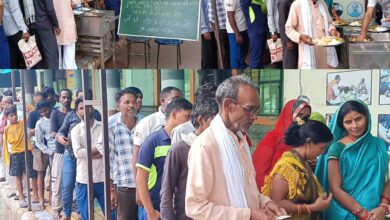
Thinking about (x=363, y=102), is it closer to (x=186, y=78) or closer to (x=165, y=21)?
(x=186, y=78)

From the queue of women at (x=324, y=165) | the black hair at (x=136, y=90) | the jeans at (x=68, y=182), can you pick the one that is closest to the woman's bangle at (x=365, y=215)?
the queue of women at (x=324, y=165)

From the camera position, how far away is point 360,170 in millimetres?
2783

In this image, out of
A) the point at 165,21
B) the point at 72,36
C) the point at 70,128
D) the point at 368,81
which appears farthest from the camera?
the point at 72,36

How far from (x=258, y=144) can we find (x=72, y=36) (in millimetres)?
3678

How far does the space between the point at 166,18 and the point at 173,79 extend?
260 centimetres

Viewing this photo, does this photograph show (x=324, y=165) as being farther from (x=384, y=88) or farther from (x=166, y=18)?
(x=166, y=18)

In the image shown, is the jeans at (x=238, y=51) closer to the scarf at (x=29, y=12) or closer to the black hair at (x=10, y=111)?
the scarf at (x=29, y=12)

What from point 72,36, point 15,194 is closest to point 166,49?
point 72,36

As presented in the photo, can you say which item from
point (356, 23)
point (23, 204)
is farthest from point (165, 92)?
point (356, 23)

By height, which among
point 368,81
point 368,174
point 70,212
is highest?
point 368,81

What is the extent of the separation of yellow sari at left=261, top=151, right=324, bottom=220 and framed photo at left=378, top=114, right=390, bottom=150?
1.09ft

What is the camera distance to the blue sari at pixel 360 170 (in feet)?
9.07

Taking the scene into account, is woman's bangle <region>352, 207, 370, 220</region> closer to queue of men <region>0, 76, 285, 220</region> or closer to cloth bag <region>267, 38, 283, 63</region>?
queue of men <region>0, 76, 285, 220</region>

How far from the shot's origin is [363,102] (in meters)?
2.75
